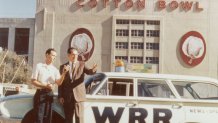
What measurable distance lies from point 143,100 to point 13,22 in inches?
2302

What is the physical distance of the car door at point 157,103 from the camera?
8.62m

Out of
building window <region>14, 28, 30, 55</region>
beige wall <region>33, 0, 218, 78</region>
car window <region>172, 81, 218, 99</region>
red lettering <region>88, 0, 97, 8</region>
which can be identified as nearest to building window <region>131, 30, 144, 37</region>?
beige wall <region>33, 0, 218, 78</region>

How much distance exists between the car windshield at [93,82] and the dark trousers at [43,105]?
955mm

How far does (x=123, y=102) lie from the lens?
8586mm

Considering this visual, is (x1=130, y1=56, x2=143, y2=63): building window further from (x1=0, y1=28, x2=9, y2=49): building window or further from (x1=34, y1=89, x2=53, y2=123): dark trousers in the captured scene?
(x1=34, y1=89, x2=53, y2=123): dark trousers

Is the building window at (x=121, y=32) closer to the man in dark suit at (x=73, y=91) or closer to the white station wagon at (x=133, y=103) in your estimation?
the white station wagon at (x=133, y=103)

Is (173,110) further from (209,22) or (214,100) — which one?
(209,22)

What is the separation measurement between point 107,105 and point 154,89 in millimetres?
1108

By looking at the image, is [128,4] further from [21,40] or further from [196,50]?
[21,40]

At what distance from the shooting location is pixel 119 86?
8.74 metres

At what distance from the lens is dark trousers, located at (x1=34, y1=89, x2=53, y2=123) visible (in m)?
8.10

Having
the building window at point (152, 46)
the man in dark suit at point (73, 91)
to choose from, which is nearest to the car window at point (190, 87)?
the man in dark suit at point (73, 91)

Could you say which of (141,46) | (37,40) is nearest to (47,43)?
(37,40)

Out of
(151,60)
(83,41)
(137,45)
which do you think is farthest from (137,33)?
(83,41)
